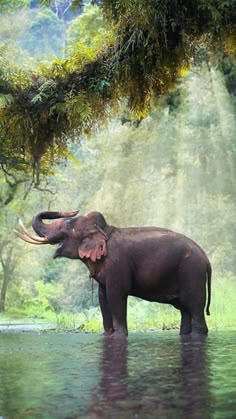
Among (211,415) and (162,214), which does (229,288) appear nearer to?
(162,214)

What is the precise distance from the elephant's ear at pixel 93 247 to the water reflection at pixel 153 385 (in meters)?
2.70

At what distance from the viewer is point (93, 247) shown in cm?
770

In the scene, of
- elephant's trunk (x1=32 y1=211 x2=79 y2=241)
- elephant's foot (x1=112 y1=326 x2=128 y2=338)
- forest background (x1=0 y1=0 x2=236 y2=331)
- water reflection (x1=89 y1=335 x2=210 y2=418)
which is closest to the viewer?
water reflection (x1=89 y1=335 x2=210 y2=418)

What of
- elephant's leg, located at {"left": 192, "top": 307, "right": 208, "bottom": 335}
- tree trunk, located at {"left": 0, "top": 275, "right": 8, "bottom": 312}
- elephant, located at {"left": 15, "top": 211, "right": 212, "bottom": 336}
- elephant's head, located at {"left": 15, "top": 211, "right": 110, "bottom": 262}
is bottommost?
elephant's leg, located at {"left": 192, "top": 307, "right": 208, "bottom": 335}

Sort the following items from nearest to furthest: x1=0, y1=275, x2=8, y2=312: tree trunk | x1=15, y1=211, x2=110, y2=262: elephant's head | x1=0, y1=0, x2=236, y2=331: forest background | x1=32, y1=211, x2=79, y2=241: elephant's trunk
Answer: x1=0, y1=0, x2=236, y2=331: forest background
x1=15, y1=211, x2=110, y2=262: elephant's head
x1=32, y1=211, x2=79, y2=241: elephant's trunk
x1=0, y1=275, x2=8, y2=312: tree trunk

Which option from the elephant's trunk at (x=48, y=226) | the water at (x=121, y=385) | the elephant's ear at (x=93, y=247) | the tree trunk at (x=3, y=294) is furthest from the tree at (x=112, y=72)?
the tree trunk at (x=3, y=294)

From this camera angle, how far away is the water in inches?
96.7

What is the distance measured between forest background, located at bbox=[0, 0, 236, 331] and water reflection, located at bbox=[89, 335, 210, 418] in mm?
2834

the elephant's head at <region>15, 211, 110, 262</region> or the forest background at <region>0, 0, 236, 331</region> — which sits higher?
the forest background at <region>0, 0, 236, 331</region>

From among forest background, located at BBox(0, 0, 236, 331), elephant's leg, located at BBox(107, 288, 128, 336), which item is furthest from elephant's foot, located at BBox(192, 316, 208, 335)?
forest background, located at BBox(0, 0, 236, 331)

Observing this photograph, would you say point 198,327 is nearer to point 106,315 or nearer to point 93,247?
point 106,315

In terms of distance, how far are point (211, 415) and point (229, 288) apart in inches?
547

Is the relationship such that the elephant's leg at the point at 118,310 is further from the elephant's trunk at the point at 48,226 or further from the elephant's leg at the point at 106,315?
the elephant's trunk at the point at 48,226

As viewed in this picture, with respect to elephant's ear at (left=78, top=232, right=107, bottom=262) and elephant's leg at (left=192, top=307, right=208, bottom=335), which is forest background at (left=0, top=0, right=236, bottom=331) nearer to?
elephant's ear at (left=78, top=232, right=107, bottom=262)
